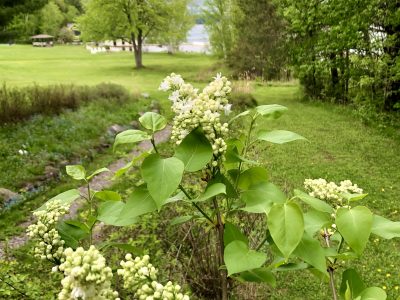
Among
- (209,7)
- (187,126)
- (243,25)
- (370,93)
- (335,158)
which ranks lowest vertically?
(335,158)

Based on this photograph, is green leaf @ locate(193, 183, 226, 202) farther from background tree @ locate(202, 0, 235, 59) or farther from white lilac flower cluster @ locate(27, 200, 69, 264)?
background tree @ locate(202, 0, 235, 59)

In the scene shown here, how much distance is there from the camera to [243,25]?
25.0 metres

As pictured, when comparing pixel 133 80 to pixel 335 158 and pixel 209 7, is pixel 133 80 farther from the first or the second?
pixel 335 158

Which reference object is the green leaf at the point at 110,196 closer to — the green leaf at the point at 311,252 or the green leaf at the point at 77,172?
the green leaf at the point at 77,172

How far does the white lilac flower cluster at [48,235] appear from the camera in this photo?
1338mm

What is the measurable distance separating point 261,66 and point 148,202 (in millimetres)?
24653

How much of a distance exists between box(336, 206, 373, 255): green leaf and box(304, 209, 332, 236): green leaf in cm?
12

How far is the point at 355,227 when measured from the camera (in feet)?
3.69

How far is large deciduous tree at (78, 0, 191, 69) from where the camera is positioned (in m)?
33.7

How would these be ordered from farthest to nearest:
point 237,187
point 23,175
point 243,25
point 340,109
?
point 243,25 → point 340,109 → point 23,175 → point 237,187

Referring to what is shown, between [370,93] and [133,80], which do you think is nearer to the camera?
[370,93]

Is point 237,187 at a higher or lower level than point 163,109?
higher

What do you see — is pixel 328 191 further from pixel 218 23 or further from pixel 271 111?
pixel 218 23

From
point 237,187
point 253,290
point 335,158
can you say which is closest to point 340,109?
point 335,158
